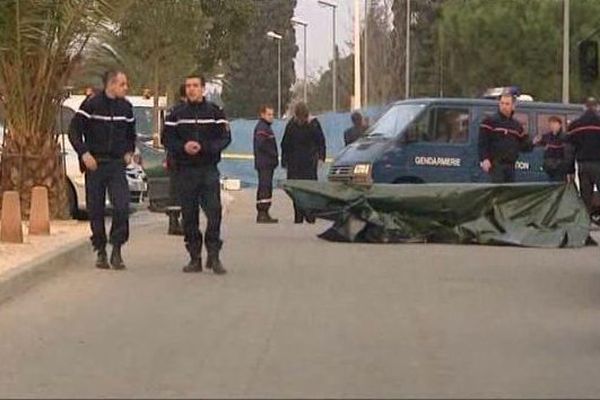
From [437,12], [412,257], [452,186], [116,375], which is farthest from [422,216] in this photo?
[437,12]

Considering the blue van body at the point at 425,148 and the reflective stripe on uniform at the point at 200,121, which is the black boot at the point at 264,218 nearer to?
the blue van body at the point at 425,148

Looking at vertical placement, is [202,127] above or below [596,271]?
above

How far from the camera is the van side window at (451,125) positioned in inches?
909

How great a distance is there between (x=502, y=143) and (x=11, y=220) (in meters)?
6.86

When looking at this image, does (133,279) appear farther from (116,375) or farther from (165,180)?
(165,180)

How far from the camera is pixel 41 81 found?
19.0 m

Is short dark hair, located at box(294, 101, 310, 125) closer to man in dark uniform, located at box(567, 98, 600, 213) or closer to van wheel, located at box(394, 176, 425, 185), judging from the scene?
van wheel, located at box(394, 176, 425, 185)

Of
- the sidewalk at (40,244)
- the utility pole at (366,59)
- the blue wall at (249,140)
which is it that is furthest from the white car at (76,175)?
the utility pole at (366,59)

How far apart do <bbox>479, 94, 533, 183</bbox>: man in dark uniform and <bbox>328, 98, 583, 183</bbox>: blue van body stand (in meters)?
2.87

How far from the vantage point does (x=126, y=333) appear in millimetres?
10594

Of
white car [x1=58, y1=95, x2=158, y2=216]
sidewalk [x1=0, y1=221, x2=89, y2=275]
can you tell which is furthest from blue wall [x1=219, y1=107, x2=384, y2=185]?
sidewalk [x1=0, y1=221, x2=89, y2=275]

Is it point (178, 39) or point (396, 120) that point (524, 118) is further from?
point (178, 39)

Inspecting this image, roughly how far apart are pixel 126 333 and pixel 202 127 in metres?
3.79

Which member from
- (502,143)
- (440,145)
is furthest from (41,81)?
(440,145)
